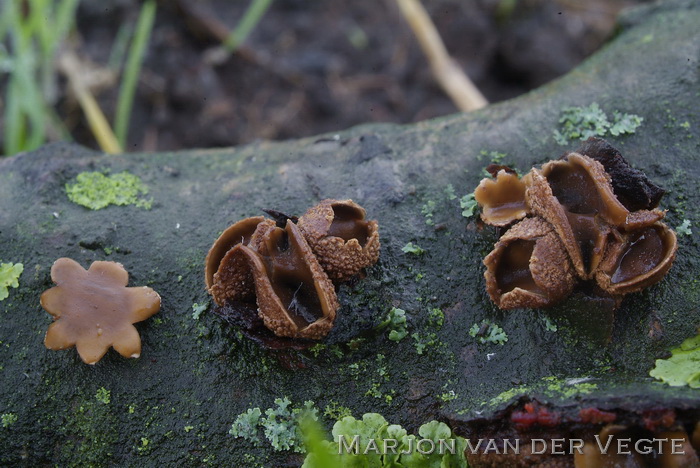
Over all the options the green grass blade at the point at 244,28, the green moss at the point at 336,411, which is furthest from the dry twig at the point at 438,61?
the green moss at the point at 336,411

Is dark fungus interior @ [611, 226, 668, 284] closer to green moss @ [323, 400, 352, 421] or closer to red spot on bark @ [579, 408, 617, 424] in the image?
red spot on bark @ [579, 408, 617, 424]

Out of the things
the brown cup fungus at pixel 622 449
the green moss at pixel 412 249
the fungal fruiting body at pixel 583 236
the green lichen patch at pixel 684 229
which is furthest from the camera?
the green moss at pixel 412 249

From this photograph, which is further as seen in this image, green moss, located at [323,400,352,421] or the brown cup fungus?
green moss, located at [323,400,352,421]

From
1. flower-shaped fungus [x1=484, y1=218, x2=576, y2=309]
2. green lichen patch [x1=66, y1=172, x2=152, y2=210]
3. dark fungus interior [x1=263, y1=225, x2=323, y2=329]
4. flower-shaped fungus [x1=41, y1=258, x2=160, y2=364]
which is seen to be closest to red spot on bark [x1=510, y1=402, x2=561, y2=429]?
flower-shaped fungus [x1=484, y1=218, x2=576, y2=309]

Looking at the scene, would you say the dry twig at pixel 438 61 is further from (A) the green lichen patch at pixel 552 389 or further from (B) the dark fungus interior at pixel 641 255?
(A) the green lichen patch at pixel 552 389

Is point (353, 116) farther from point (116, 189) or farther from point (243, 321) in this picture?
point (243, 321)

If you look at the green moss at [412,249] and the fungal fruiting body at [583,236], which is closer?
the fungal fruiting body at [583,236]

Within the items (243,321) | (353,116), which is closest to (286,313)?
(243,321)
